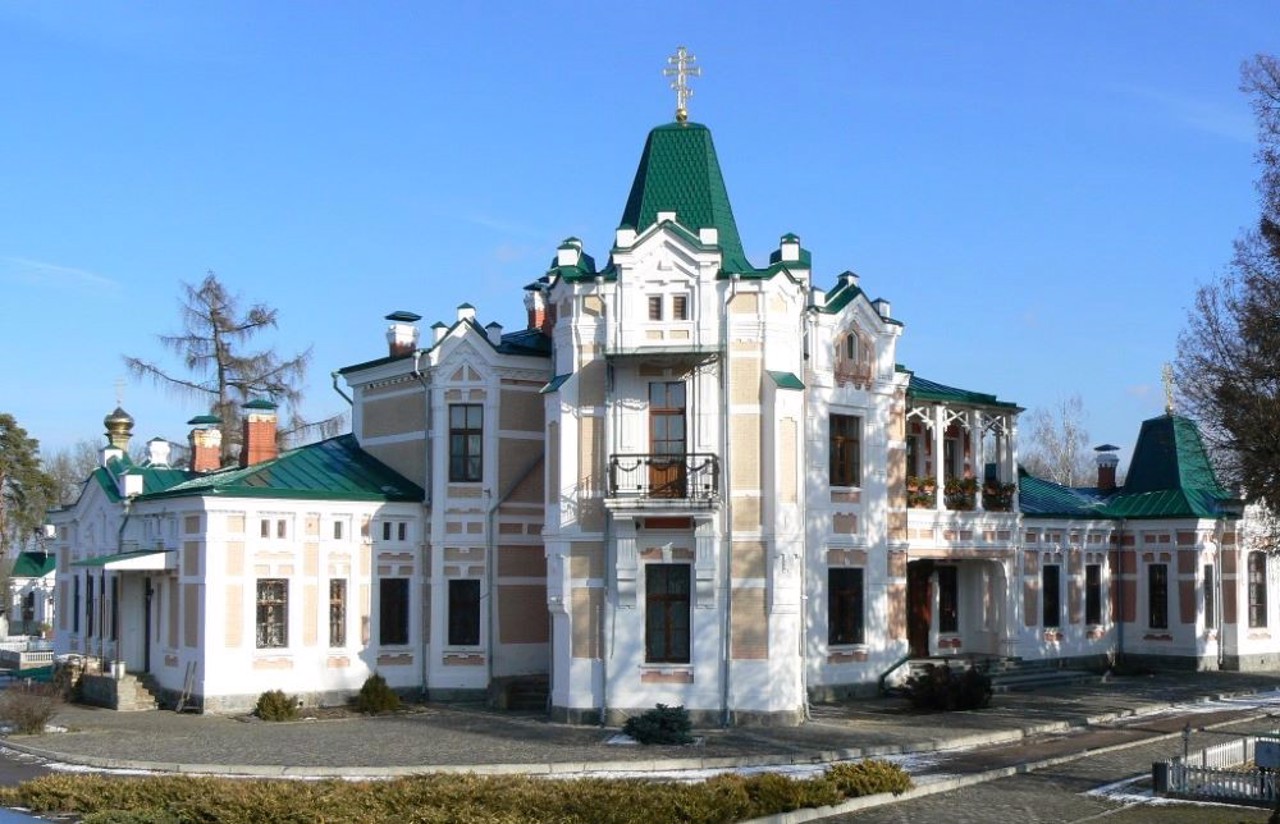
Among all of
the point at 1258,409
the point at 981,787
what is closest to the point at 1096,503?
the point at 1258,409

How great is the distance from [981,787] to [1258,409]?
8.33 meters

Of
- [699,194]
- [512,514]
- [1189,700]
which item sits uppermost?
[699,194]

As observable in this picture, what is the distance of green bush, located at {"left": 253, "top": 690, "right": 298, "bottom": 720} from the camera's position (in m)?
27.0

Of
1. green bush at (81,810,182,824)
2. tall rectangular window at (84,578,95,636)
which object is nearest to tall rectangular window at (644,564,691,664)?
green bush at (81,810,182,824)

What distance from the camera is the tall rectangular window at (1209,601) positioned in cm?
3653

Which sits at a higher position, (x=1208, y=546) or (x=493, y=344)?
(x=493, y=344)

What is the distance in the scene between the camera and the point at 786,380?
2581 centimetres

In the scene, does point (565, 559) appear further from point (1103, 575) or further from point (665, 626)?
point (1103, 575)

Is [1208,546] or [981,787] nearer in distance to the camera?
[981,787]

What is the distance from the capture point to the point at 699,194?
92.2 ft

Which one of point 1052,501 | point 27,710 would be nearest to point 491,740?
point 27,710

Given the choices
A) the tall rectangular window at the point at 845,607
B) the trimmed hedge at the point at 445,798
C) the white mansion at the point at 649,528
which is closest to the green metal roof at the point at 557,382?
the white mansion at the point at 649,528

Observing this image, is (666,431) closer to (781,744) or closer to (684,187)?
(684,187)

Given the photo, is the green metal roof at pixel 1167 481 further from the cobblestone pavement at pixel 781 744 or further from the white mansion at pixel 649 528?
the cobblestone pavement at pixel 781 744
